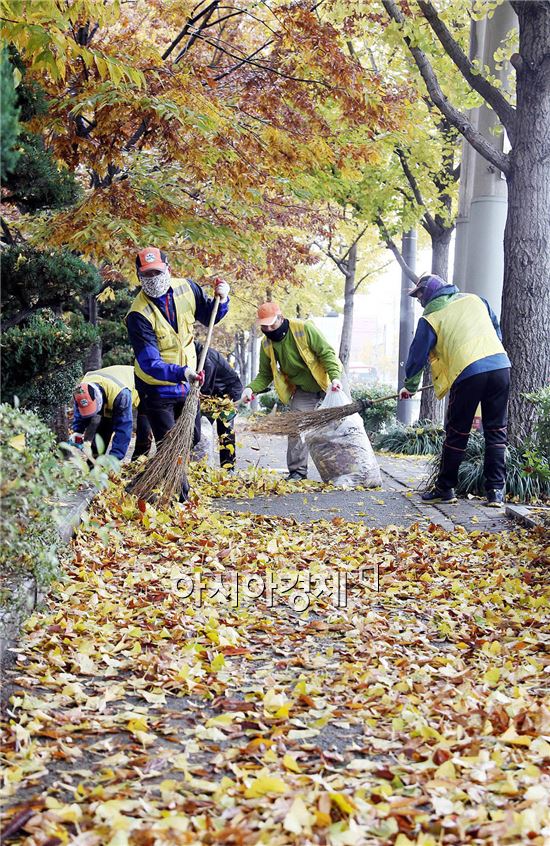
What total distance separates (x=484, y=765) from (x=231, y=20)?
1074cm

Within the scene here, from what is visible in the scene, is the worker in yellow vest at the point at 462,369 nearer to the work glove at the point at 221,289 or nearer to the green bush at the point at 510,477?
the green bush at the point at 510,477

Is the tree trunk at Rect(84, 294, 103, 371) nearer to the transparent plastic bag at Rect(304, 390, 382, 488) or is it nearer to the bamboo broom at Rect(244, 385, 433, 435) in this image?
the bamboo broom at Rect(244, 385, 433, 435)

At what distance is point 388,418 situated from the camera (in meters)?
16.5

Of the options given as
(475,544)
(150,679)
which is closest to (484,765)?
(150,679)

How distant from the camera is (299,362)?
315 inches

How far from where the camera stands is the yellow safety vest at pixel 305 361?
7.82 meters

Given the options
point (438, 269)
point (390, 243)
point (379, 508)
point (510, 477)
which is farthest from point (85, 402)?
point (390, 243)

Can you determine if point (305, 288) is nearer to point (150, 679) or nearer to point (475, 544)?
point (475, 544)

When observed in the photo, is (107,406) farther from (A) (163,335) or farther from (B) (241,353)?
(B) (241,353)

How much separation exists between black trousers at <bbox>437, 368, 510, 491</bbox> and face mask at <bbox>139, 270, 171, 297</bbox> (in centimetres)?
245

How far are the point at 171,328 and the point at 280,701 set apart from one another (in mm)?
4051

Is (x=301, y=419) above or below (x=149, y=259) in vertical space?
below

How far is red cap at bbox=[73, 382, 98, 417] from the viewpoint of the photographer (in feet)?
22.1

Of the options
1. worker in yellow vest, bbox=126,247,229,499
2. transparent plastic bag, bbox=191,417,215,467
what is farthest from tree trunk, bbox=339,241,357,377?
worker in yellow vest, bbox=126,247,229,499
